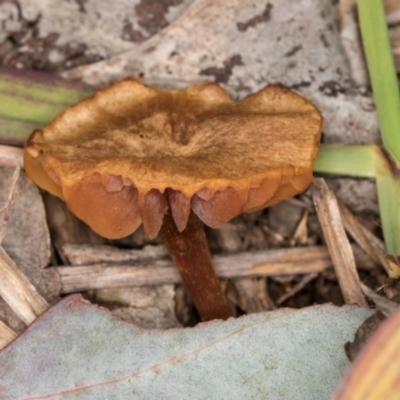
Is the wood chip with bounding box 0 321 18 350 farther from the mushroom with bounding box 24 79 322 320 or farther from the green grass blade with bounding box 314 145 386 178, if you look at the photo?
the green grass blade with bounding box 314 145 386 178

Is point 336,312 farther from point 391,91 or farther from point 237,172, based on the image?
point 391,91

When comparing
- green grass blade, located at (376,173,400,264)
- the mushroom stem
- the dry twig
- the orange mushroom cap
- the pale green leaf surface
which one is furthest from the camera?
the dry twig

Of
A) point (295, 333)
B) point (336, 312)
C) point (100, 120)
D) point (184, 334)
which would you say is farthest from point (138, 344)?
point (100, 120)

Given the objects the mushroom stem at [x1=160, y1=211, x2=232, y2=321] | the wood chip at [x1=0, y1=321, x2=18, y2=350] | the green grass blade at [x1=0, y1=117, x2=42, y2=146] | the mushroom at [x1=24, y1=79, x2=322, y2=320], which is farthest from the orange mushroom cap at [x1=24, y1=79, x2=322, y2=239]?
the wood chip at [x1=0, y1=321, x2=18, y2=350]

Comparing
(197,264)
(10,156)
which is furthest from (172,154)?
(10,156)

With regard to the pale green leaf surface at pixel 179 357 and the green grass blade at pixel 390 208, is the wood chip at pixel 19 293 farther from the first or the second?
the green grass blade at pixel 390 208

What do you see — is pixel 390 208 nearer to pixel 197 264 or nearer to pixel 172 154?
pixel 197 264

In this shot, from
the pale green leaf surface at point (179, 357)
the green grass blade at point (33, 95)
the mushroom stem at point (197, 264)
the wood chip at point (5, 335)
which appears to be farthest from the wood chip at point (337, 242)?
the wood chip at point (5, 335)
